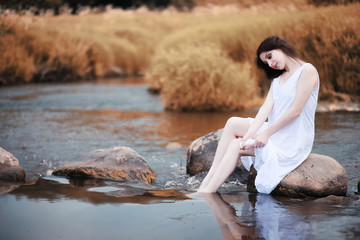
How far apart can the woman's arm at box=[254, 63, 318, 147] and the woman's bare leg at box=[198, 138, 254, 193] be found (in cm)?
20

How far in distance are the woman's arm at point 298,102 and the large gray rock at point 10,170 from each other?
228cm

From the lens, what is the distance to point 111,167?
5070mm

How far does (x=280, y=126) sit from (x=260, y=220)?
0.93 metres

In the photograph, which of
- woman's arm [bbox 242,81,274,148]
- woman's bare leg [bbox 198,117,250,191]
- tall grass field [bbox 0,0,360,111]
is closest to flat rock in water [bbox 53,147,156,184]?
woman's bare leg [bbox 198,117,250,191]

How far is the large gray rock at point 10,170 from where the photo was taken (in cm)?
486

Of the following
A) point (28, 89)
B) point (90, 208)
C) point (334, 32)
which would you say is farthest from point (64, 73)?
point (90, 208)

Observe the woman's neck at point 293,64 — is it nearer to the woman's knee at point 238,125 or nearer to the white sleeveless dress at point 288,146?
the white sleeveless dress at point 288,146

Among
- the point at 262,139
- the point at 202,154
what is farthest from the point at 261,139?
the point at 202,154

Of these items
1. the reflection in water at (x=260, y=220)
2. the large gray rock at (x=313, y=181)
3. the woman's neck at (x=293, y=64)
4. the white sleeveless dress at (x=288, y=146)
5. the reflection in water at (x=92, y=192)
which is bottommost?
the reflection in water at (x=92, y=192)

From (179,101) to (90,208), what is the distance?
6260 millimetres

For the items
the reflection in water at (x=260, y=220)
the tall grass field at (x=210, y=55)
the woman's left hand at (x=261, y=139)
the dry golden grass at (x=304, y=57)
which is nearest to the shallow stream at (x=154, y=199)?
the reflection in water at (x=260, y=220)

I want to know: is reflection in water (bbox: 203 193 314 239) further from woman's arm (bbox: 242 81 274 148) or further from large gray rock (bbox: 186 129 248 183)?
large gray rock (bbox: 186 129 248 183)

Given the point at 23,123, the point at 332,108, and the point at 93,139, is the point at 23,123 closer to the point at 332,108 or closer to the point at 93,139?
the point at 93,139

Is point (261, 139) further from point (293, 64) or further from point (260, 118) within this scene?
point (293, 64)
